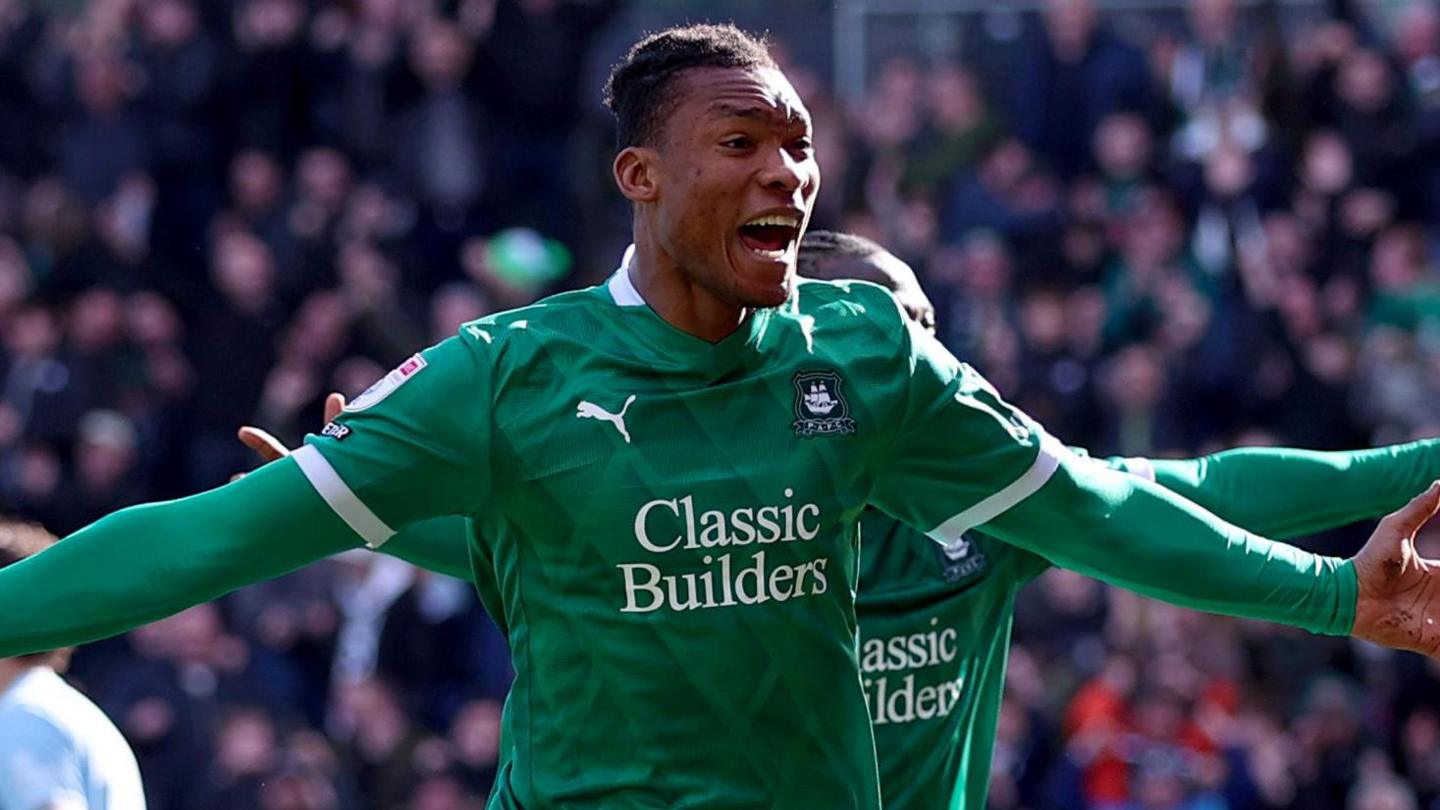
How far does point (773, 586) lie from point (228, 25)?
10803 millimetres

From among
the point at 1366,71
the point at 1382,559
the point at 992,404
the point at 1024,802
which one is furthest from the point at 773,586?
the point at 1366,71

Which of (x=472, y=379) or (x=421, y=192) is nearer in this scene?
(x=472, y=379)

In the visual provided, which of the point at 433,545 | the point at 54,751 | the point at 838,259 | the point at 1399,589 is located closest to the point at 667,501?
the point at 433,545

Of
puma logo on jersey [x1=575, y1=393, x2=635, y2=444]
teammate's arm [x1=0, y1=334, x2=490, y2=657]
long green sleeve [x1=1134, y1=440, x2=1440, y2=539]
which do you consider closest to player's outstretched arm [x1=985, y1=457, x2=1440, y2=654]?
puma logo on jersey [x1=575, y1=393, x2=635, y2=444]

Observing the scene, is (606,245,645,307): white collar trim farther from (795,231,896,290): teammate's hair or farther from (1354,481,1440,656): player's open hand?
(1354,481,1440,656): player's open hand

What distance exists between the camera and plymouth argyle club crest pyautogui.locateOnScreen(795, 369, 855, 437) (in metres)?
4.53

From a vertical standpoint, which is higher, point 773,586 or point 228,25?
point 228,25

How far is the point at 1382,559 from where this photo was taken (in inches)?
182

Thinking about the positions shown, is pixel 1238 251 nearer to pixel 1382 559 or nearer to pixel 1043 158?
pixel 1043 158

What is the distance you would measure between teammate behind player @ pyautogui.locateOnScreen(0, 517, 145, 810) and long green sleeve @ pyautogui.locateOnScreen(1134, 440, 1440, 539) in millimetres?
2897

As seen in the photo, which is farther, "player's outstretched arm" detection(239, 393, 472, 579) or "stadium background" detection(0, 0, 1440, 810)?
"stadium background" detection(0, 0, 1440, 810)

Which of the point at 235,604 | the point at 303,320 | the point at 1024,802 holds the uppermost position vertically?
the point at 303,320

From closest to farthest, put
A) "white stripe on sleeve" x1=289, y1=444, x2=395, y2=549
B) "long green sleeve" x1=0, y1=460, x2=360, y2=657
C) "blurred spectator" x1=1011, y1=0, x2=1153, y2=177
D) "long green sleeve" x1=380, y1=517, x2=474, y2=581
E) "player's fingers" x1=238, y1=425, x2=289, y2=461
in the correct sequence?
"long green sleeve" x1=0, y1=460, x2=360, y2=657 → "white stripe on sleeve" x1=289, y1=444, x2=395, y2=549 → "player's fingers" x1=238, y1=425, x2=289, y2=461 → "long green sleeve" x1=380, y1=517, x2=474, y2=581 → "blurred spectator" x1=1011, y1=0, x2=1153, y2=177

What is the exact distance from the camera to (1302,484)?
5.62 metres
